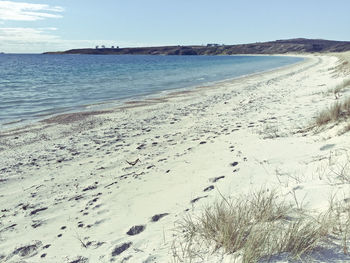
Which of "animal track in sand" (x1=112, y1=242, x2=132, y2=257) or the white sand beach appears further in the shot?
the white sand beach

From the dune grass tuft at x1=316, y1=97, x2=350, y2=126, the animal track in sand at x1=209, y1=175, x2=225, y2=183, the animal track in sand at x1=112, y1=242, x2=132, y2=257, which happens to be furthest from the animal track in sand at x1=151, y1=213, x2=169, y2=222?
the dune grass tuft at x1=316, y1=97, x2=350, y2=126

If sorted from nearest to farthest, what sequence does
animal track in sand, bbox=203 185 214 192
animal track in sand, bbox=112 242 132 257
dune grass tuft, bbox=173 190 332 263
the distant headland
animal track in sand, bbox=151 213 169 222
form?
1. dune grass tuft, bbox=173 190 332 263
2. animal track in sand, bbox=112 242 132 257
3. animal track in sand, bbox=151 213 169 222
4. animal track in sand, bbox=203 185 214 192
5. the distant headland

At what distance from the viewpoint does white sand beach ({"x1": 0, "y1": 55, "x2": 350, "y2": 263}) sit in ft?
11.1

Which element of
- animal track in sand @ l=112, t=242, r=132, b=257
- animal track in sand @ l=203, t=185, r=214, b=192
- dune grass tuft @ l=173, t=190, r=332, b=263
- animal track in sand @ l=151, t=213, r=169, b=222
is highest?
dune grass tuft @ l=173, t=190, r=332, b=263

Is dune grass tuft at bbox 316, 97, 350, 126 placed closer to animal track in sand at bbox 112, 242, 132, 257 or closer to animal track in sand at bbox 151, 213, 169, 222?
animal track in sand at bbox 151, 213, 169, 222

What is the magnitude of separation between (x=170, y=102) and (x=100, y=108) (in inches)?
140

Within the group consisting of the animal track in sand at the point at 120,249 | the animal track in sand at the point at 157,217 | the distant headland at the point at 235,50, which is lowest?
the animal track in sand at the point at 120,249

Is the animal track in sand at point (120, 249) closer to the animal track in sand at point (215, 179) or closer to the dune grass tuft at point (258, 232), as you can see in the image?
the dune grass tuft at point (258, 232)

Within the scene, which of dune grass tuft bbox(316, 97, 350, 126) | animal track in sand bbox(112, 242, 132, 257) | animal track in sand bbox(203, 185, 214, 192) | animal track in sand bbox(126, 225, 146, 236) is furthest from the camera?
dune grass tuft bbox(316, 97, 350, 126)

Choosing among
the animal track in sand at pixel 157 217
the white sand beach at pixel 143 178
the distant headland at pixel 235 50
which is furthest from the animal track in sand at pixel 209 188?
the distant headland at pixel 235 50

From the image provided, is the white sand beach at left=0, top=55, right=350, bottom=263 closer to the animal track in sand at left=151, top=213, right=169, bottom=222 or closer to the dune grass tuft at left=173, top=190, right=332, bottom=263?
the animal track in sand at left=151, top=213, right=169, bottom=222

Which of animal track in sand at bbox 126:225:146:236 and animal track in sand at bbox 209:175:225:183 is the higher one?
animal track in sand at bbox 209:175:225:183

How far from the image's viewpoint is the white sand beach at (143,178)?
3396mm

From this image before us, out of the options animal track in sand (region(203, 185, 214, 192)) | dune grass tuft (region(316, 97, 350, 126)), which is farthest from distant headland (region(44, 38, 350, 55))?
animal track in sand (region(203, 185, 214, 192))
